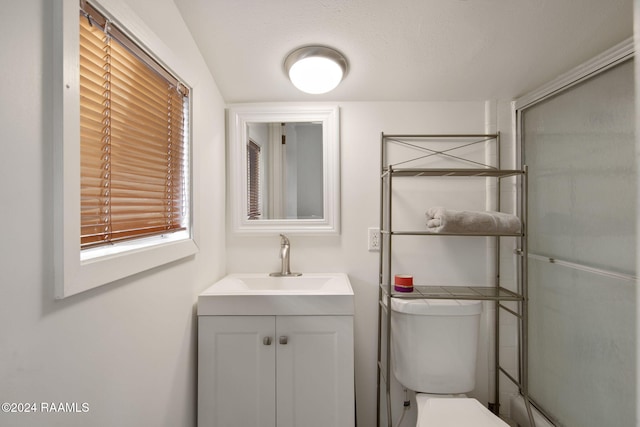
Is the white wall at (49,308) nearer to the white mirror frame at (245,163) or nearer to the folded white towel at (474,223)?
the white mirror frame at (245,163)

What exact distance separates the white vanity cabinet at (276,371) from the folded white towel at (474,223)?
0.60 m

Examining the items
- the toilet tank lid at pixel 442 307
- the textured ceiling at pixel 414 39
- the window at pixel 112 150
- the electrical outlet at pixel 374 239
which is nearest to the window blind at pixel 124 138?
the window at pixel 112 150

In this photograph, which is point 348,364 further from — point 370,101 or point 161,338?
point 370,101

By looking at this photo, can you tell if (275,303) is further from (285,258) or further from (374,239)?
(374,239)

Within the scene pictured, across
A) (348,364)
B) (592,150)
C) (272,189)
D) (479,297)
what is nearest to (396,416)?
(348,364)

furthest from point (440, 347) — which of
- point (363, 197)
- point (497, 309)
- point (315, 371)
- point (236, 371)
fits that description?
point (236, 371)

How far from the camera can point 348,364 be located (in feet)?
4.00

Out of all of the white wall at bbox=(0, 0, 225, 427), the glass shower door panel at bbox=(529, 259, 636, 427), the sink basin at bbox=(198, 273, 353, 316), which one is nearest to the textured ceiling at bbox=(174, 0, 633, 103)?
the white wall at bbox=(0, 0, 225, 427)

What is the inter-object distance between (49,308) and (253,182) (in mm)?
1097

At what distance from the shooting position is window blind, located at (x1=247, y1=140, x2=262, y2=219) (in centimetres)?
160

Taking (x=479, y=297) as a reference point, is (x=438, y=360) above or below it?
below

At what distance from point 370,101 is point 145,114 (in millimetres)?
1104

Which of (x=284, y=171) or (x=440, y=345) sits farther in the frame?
(x=284, y=171)

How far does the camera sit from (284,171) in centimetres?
159
